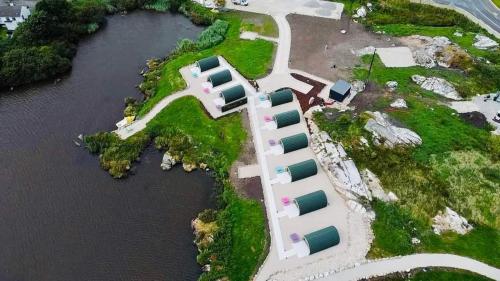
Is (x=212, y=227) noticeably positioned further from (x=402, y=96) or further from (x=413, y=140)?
(x=402, y=96)

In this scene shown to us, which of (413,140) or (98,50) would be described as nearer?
(413,140)

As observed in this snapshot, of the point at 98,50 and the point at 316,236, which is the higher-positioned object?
the point at 98,50

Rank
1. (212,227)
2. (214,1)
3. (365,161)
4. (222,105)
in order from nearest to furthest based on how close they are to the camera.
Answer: (212,227)
(365,161)
(222,105)
(214,1)

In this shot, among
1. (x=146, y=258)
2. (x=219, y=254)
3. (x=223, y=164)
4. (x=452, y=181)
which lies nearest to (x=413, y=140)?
(x=452, y=181)

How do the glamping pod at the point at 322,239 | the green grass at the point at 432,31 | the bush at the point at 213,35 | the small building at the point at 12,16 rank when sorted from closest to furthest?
the glamping pod at the point at 322,239, the green grass at the point at 432,31, the bush at the point at 213,35, the small building at the point at 12,16

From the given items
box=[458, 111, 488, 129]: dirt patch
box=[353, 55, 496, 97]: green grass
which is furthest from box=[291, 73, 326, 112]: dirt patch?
box=[458, 111, 488, 129]: dirt patch

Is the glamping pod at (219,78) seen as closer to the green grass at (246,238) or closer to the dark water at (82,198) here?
the dark water at (82,198)

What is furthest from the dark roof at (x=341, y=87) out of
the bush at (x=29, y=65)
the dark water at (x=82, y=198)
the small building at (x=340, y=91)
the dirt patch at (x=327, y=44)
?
the bush at (x=29, y=65)
